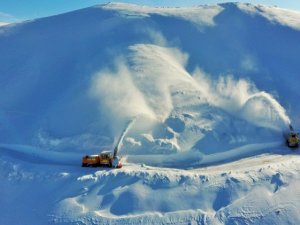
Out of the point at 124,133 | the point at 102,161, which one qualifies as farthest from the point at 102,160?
the point at 124,133

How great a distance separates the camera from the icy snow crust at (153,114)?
1800 cm

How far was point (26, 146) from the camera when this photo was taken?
22.8 meters

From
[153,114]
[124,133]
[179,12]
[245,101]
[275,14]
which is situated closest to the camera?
[124,133]

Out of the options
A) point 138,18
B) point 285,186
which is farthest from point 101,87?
point 285,186

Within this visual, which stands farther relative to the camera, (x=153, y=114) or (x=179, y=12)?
(x=179, y=12)

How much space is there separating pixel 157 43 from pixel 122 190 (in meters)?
15.2

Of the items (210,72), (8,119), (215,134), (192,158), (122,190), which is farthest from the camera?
(210,72)

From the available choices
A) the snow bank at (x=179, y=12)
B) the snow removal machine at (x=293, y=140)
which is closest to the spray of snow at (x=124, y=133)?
the snow removal machine at (x=293, y=140)

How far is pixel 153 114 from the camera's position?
2366cm

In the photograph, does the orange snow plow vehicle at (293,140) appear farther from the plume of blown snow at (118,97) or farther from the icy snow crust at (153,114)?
the plume of blown snow at (118,97)

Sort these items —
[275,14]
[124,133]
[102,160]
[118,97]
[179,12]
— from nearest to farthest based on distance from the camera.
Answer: [102,160] → [124,133] → [118,97] → [179,12] → [275,14]

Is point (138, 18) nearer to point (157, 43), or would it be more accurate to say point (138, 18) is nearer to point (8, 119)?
point (157, 43)

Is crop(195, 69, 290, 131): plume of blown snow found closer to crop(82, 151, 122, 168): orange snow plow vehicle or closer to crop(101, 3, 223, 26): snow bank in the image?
crop(82, 151, 122, 168): orange snow plow vehicle

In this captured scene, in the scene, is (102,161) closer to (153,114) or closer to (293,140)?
(153,114)
